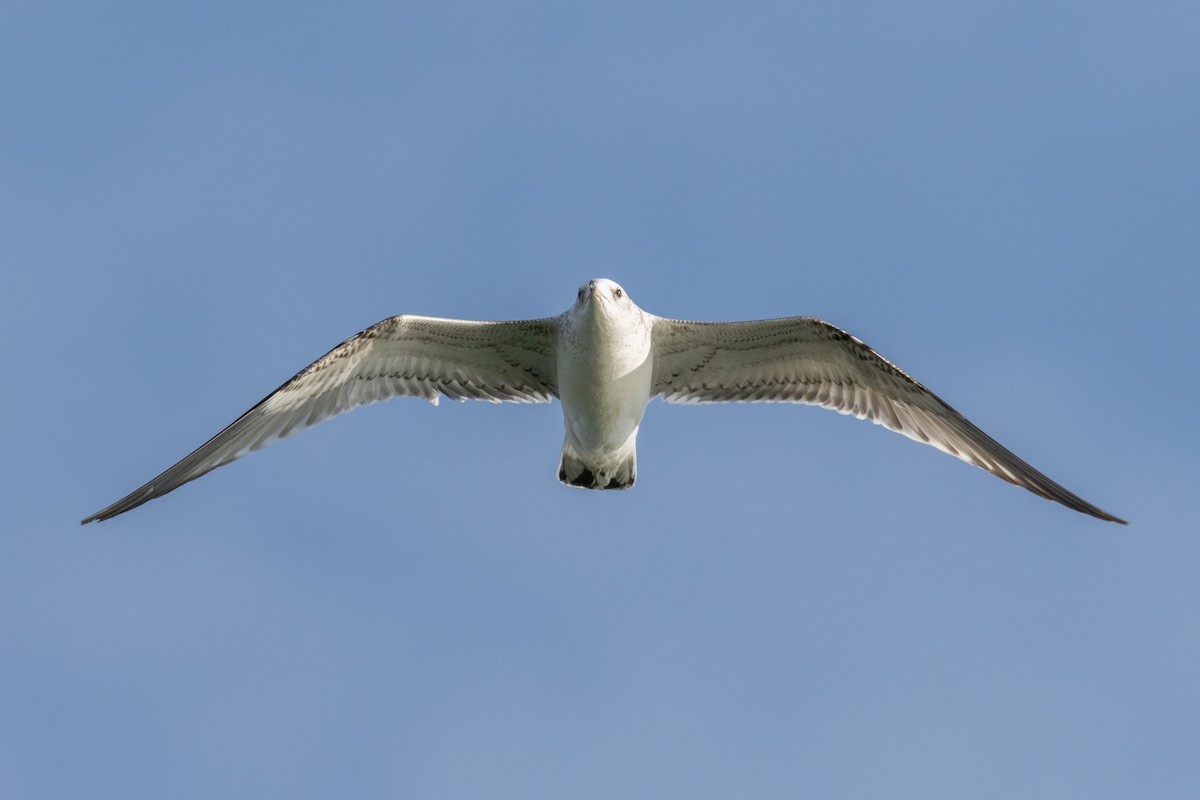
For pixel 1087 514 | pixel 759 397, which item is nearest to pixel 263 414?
pixel 759 397

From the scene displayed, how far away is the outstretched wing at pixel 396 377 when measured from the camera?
38.4ft

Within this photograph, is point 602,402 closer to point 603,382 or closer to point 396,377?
point 603,382

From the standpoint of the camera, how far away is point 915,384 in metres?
12.0

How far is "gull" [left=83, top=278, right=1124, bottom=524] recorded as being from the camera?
11398mm

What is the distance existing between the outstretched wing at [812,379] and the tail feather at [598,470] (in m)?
1.02

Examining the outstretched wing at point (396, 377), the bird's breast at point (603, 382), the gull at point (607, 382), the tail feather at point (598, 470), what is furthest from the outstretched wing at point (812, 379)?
the outstretched wing at point (396, 377)

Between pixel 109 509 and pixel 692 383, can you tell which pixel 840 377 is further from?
pixel 109 509

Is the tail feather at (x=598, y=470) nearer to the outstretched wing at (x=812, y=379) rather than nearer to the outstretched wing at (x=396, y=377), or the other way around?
the outstretched wing at (x=396, y=377)

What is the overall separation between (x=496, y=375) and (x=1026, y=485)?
5.92 metres

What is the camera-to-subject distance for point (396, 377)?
12.4 m

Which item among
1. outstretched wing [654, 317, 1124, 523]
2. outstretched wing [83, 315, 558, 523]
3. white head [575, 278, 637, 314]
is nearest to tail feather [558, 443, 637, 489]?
outstretched wing [83, 315, 558, 523]

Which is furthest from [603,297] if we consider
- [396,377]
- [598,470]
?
[396,377]

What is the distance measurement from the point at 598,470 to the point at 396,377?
253 centimetres

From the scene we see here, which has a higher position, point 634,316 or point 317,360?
point 634,316
